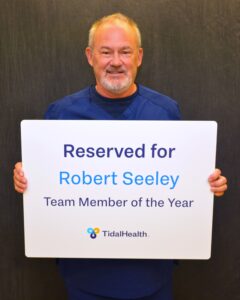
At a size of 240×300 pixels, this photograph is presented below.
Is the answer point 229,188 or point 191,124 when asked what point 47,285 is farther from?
point 191,124

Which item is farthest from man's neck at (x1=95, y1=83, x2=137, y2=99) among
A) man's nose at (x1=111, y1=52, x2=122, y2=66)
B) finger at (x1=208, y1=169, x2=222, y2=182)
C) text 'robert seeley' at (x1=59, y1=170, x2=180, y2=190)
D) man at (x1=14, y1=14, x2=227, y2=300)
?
finger at (x1=208, y1=169, x2=222, y2=182)

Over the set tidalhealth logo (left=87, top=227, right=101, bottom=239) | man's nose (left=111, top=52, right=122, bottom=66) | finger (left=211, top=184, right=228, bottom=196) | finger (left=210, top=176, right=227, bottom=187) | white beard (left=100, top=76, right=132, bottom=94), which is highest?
man's nose (left=111, top=52, right=122, bottom=66)

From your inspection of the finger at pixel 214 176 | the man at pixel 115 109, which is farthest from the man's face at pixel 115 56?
the finger at pixel 214 176

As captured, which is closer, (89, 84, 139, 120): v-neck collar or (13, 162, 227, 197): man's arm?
(13, 162, 227, 197): man's arm

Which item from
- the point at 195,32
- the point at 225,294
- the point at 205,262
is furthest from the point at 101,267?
the point at 195,32

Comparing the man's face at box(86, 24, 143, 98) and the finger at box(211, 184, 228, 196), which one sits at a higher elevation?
the man's face at box(86, 24, 143, 98)

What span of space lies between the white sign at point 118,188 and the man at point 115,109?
91mm

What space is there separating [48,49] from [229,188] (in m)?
0.99

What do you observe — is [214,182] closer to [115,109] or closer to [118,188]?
[118,188]

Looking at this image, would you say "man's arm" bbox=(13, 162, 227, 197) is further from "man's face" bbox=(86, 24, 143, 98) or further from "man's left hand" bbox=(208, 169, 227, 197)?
"man's face" bbox=(86, 24, 143, 98)

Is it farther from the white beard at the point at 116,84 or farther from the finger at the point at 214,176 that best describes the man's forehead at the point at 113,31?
the finger at the point at 214,176

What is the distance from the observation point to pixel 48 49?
5.16 feet

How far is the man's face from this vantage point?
4.05ft

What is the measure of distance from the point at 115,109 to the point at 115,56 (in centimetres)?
18
